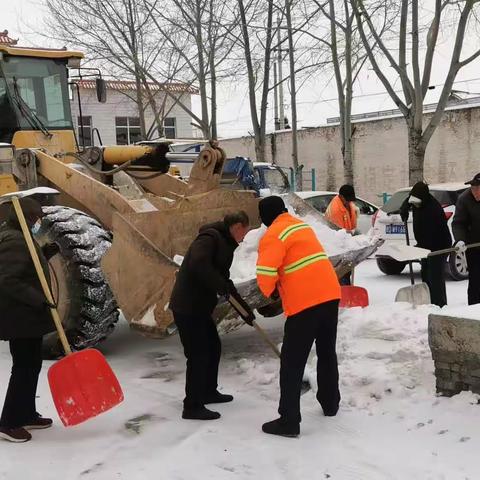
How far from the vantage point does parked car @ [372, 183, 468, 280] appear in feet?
31.7

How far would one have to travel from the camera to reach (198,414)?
14.5ft

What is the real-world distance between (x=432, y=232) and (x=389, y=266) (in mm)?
3551

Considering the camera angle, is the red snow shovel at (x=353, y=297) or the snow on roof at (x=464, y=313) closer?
the snow on roof at (x=464, y=313)

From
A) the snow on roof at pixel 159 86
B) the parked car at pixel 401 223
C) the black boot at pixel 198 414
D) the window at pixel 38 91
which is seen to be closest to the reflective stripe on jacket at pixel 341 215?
the parked car at pixel 401 223

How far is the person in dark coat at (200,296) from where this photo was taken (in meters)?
4.39

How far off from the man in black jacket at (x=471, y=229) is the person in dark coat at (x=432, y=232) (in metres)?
0.31

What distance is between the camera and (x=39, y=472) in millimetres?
3676

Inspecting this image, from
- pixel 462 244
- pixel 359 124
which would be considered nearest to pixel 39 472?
pixel 462 244

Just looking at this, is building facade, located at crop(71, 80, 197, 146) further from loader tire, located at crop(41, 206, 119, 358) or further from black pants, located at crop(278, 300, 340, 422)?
black pants, located at crop(278, 300, 340, 422)

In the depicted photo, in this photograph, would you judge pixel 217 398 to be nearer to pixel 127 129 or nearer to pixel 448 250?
pixel 448 250

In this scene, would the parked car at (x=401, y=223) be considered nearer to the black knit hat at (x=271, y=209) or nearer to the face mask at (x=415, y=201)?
the face mask at (x=415, y=201)

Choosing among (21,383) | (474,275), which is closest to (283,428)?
(21,383)

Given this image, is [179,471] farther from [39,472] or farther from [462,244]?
[462,244]

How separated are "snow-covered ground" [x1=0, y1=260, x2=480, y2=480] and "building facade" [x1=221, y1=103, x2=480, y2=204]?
14.3m
